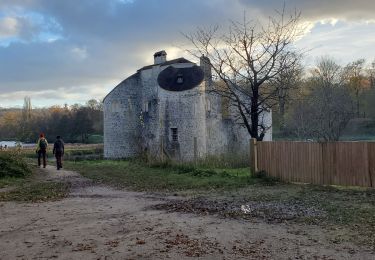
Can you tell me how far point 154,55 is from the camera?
4531 cm

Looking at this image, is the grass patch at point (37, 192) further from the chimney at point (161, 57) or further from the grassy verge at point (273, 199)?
the chimney at point (161, 57)

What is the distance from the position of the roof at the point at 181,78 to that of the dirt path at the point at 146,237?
27.5 metres

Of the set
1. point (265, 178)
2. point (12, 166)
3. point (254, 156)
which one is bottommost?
point (265, 178)

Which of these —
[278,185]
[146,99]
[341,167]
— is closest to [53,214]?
Result: [278,185]

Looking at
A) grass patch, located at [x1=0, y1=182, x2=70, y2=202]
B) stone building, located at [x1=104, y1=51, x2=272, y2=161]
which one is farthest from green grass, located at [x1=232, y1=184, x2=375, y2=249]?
stone building, located at [x1=104, y1=51, x2=272, y2=161]

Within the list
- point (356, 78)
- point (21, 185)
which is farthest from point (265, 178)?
point (356, 78)

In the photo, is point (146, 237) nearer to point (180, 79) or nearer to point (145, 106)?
point (180, 79)

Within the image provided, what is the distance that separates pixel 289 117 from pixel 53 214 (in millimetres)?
45763

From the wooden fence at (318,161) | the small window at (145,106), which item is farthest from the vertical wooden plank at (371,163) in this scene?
the small window at (145,106)

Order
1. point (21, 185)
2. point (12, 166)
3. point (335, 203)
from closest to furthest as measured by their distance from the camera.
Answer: point (335, 203)
point (21, 185)
point (12, 166)

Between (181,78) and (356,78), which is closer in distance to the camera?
(181,78)

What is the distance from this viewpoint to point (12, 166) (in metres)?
18.3

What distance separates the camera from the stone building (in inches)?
1496

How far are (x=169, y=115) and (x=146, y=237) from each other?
31190mm
